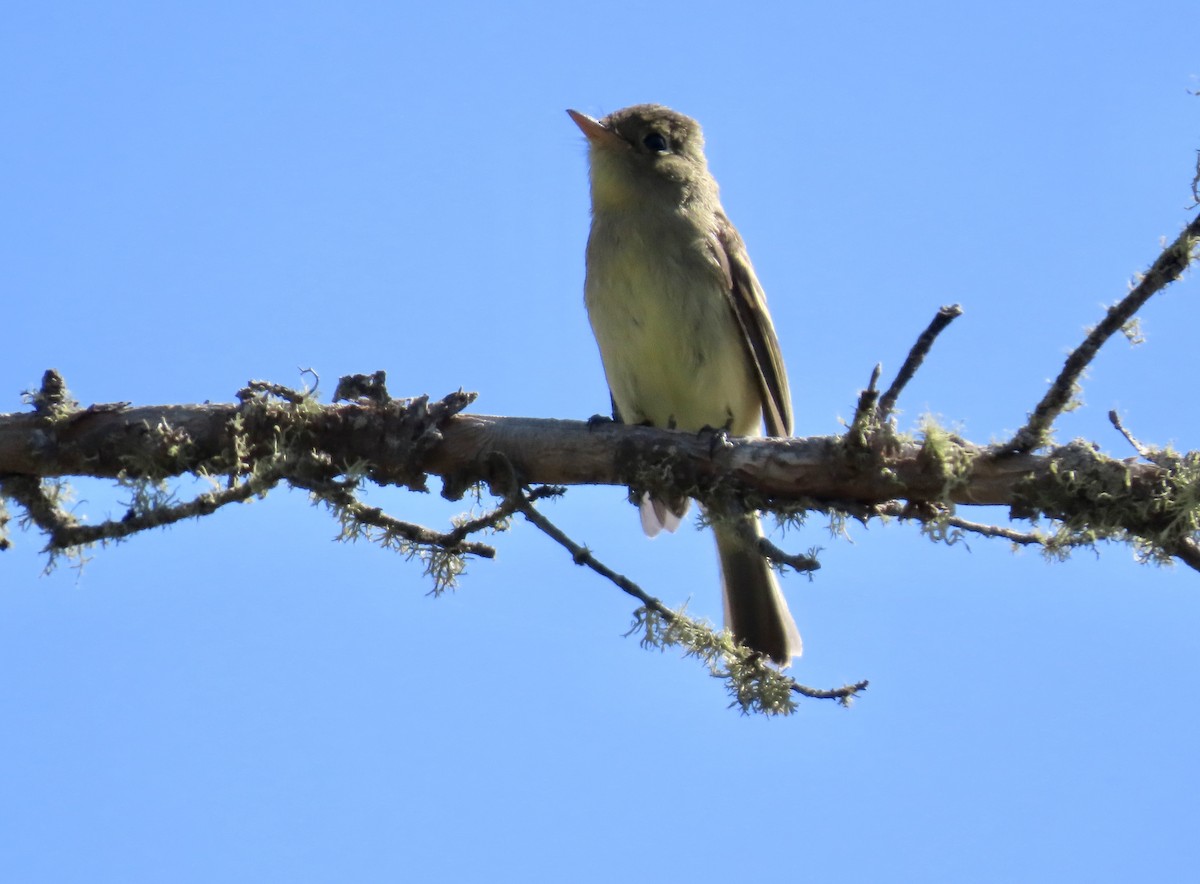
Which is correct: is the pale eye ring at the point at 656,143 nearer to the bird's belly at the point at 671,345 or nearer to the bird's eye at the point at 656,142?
the bird's eye at the point at 656,142

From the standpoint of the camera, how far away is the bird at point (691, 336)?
5586 millimetres

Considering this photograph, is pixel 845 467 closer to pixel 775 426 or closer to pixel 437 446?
pixel 437 446

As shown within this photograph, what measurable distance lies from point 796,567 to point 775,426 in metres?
2.16

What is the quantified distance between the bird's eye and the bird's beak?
15 centimetres

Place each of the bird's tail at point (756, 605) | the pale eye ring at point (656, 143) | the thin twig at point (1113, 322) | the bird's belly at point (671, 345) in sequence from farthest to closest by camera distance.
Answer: the pale eye ring at point (656, 143), the bird's tail at point (756, 605), the bird's belly at point (671, 345), the thin twig at point (1113, 322)

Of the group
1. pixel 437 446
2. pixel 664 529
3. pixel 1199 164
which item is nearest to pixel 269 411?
A: pixel 437 446

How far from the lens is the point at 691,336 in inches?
219

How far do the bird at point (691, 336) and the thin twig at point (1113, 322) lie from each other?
1.78 meters

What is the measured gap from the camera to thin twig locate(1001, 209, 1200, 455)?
339 cm

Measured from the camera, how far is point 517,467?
14.1 ft

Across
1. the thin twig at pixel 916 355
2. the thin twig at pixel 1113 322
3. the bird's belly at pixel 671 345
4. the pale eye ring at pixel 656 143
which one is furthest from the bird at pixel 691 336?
the thin twig at pixel 1113 322

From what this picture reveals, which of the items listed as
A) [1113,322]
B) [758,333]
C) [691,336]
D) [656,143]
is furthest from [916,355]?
[656,143]

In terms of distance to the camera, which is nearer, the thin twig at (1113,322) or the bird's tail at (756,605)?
the thin twig at (1113,322)

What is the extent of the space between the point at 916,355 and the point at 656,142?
10.4 feet
